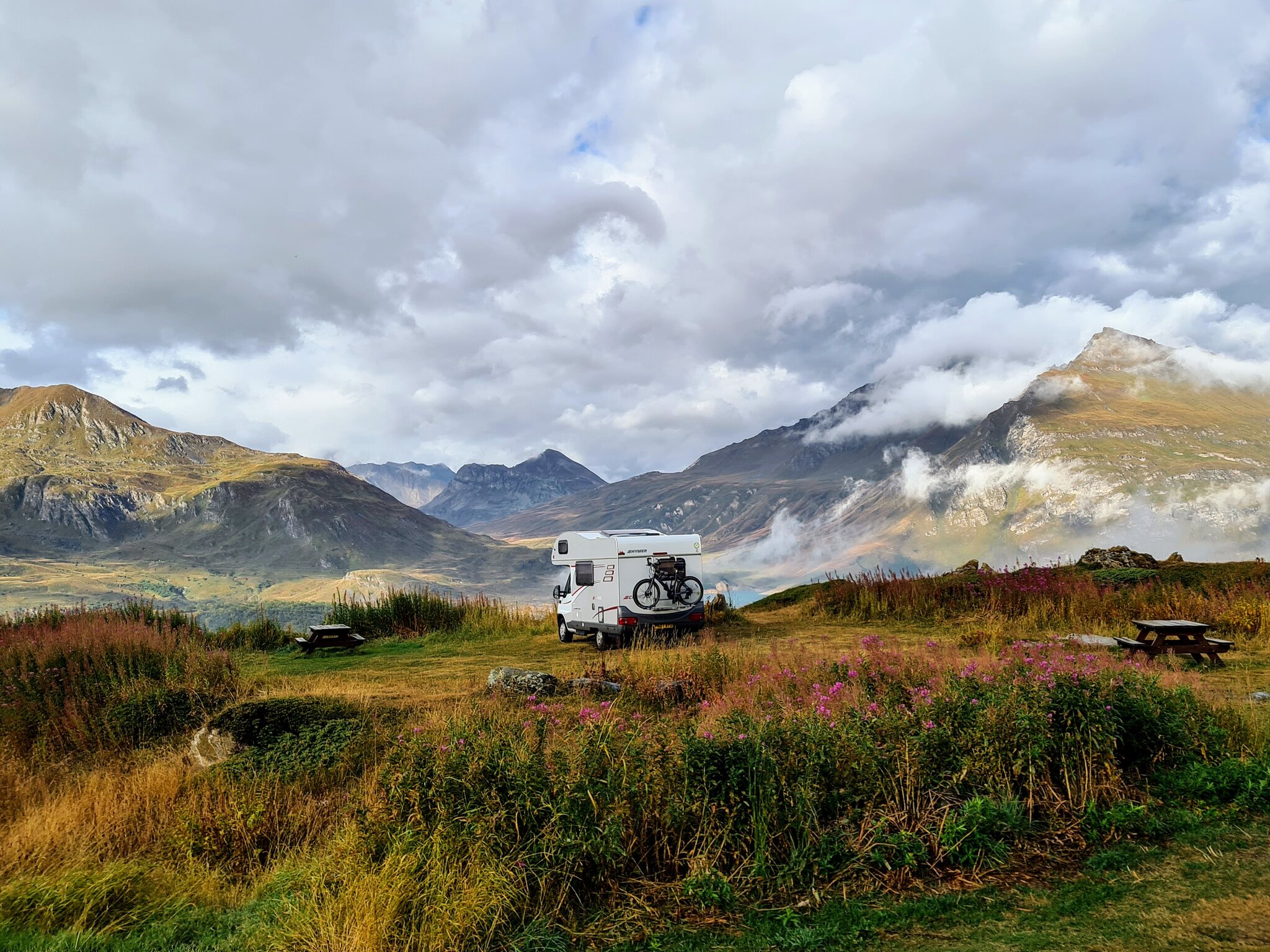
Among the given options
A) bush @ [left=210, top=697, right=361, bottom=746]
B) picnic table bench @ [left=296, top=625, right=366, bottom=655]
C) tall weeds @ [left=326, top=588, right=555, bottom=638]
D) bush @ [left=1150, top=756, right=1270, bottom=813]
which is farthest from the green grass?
tall weeds @ [left=326, top=588, right=555, bottom=638]

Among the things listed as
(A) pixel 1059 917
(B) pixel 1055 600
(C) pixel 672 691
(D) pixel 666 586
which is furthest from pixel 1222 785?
(D) pixel 666 586

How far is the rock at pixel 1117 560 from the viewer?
21031 millimetres

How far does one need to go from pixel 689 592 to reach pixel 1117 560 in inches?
501

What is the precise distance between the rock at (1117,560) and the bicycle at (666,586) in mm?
11778

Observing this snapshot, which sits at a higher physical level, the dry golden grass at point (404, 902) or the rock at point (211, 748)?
the rock at point (211, 748)

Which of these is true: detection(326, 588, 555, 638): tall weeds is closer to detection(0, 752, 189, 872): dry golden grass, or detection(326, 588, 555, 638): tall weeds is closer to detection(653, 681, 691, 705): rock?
detection(653, 681, 691, 705): rock

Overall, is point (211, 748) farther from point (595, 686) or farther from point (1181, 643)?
point (1181, 643)

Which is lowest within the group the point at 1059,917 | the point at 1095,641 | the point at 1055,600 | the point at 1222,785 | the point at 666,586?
the point at 1059,917

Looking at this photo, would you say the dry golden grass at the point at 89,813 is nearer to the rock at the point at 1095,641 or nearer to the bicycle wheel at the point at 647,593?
the bicycle wheel at the point at 647,593

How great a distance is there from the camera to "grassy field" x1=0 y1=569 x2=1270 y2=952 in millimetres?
4742

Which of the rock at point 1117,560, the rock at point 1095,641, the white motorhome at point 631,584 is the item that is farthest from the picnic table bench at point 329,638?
the rock at point 1117,560

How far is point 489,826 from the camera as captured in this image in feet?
17.7

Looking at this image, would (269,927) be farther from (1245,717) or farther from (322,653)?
(322,653)

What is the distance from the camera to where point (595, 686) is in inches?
428
